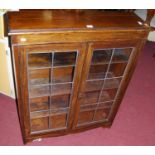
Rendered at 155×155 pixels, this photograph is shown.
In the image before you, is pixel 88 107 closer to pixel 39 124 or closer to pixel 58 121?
pixel 58 121

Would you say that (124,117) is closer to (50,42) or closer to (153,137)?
(153,137)

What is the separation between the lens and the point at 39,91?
1488mm

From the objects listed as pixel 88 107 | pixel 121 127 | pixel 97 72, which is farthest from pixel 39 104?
pixel 121 127

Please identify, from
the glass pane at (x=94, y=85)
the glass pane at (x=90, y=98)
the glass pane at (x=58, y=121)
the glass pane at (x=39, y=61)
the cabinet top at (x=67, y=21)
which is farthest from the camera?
the glass pane at (x=58, y=121)

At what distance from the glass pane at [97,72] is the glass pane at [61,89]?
191 mm

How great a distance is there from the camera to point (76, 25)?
1.16 meters

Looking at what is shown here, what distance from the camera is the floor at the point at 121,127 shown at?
6.23 ft

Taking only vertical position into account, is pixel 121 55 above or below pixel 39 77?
above

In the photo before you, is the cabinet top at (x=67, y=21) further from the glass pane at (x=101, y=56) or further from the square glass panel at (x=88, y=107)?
the square glass panel at (x=88, y=107)

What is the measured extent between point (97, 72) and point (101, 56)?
16cm

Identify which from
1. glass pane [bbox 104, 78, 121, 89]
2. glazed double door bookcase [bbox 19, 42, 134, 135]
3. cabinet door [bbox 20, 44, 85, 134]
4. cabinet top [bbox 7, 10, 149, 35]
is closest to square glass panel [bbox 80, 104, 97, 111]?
glazed double door bookcase [bbox 19, 42, 134, 135]

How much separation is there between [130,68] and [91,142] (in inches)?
34.3

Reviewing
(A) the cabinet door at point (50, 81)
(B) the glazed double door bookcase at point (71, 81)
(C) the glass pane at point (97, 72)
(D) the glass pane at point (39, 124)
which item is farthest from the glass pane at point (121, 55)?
(D) the glass pane at point (39, 124)
